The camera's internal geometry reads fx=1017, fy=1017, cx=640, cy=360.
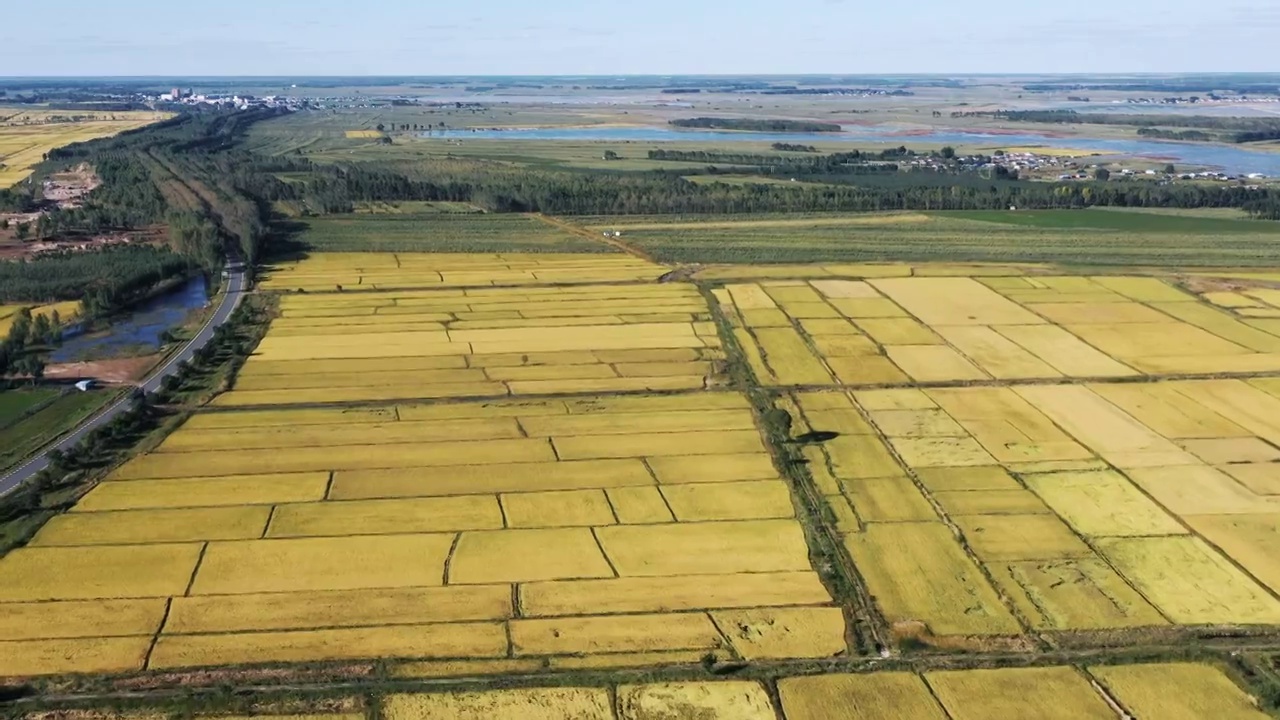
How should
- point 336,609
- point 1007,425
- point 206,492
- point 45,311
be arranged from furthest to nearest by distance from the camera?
point 45,311 < point 1007,425 < point 206,492 < point 336,609

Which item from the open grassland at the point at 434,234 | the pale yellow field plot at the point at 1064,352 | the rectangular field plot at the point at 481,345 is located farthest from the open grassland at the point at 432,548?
the open grassland at the point at 434,234

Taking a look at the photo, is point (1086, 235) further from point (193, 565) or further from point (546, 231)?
point (193, 565)

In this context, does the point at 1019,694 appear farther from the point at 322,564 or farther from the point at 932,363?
the point at 932,363

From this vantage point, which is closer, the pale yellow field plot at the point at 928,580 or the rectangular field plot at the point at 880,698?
the rectangular field plot at the point at 880,698

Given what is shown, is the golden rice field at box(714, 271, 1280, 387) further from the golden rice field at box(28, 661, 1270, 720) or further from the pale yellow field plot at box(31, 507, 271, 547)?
the pale yellow field plot at box(31, 507, 271, 547)

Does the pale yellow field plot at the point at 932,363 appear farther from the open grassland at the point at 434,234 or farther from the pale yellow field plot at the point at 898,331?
the open grassland at the point at 434,234

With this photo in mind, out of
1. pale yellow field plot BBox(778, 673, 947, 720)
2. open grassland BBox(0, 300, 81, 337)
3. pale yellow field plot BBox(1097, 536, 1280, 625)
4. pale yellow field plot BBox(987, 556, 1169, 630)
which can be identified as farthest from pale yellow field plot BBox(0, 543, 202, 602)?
open grassland BBox(0, 300, 81, 337)

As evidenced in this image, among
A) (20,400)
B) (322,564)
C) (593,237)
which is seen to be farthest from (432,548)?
(593,237)
